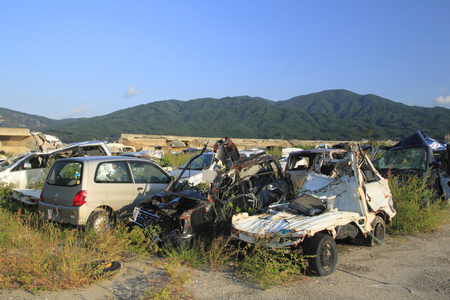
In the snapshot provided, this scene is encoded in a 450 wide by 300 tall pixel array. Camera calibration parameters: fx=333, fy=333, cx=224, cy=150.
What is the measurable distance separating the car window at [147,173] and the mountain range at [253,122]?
8108 cm

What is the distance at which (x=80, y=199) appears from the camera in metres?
6.41

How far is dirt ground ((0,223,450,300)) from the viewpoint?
4.37 meters

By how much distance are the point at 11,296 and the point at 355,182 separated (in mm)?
5688

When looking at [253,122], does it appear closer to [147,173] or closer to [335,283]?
[147,173]

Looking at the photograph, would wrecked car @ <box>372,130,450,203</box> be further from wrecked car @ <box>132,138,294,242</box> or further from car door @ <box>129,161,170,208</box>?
car door @ <box>129,161,170,208</box>

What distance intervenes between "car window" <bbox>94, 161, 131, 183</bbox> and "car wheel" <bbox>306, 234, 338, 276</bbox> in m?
4.28

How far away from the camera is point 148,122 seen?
14425cm

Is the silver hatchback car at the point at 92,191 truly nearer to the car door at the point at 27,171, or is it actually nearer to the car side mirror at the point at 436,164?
the car door at the point at 27,171

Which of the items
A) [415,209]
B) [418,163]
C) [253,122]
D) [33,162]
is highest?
[253,122]

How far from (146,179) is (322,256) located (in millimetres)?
4445

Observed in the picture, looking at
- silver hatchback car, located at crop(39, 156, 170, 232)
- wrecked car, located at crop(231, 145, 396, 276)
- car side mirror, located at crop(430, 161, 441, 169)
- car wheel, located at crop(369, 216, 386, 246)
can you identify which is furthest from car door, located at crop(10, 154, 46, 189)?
car side mirror, located at crop(430, 161, 441, 169)

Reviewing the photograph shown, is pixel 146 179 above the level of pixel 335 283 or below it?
above

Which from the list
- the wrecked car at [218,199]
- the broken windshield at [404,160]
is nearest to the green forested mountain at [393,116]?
the broken windshield at [404,160]

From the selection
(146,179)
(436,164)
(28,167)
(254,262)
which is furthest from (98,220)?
(436,164)
